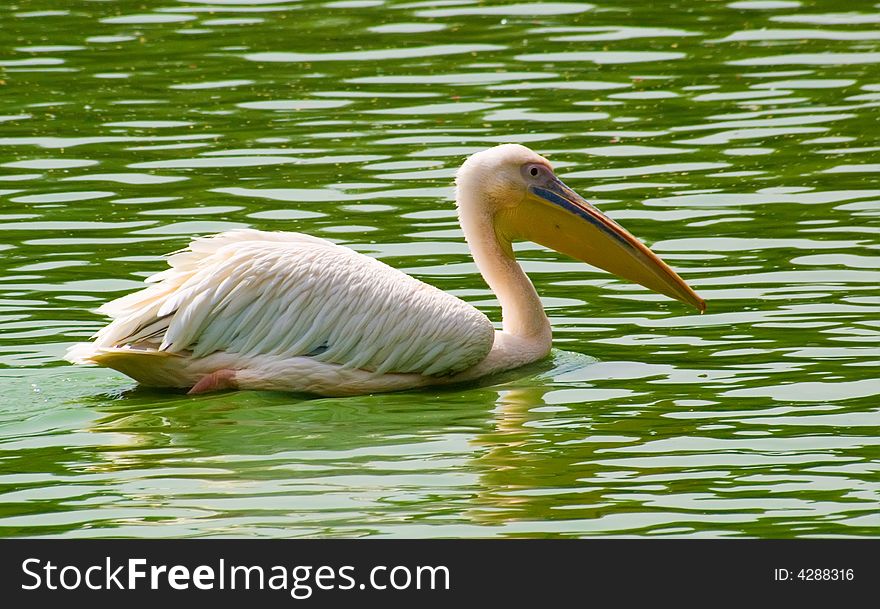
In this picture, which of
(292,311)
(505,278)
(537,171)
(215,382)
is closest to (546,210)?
(537,171)

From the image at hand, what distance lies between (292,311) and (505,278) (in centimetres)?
101

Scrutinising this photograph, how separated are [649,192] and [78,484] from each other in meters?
4.57

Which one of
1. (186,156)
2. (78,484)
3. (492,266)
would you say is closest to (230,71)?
(186,156)

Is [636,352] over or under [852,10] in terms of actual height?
under

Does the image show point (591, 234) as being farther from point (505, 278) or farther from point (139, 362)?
point (139, 362)

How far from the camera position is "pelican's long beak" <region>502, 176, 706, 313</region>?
741 cm

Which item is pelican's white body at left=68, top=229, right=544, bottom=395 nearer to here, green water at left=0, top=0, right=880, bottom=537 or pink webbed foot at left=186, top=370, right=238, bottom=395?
pink webbed foot at left=186, top=370, right=238, bottom=395

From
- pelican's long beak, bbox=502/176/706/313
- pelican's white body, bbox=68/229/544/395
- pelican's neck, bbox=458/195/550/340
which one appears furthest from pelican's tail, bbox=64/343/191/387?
pelican's long beak, bbox=502/176/706/313

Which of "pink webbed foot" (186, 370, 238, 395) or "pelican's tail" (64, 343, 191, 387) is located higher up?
"pelican's tail" (64, 343, 191, 387)

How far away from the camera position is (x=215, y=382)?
6832 millimetres

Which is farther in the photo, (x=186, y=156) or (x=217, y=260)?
(x=186, y=156)

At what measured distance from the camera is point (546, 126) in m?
10.9
